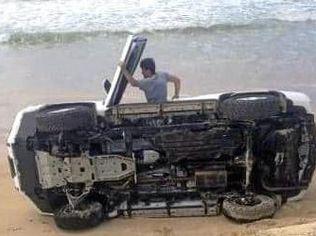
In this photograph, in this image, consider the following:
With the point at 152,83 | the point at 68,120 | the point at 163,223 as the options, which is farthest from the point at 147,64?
the point at 163,223

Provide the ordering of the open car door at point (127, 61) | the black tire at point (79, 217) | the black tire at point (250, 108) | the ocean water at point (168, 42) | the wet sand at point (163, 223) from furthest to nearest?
the ocean water at point (168, 42) → the open car door at point (127, 61) → the black tire at point (79, 217) → the black tire at point (250, 108) → the wet sand at point (163, 223)

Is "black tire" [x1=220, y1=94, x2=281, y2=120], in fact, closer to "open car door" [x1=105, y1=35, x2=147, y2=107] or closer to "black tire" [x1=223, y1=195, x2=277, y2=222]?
"black tire" [x1=223, y1=195, x2=277, y2=222]

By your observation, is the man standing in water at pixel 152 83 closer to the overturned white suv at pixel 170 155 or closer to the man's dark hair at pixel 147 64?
the man's dark hair at pixel 147 64

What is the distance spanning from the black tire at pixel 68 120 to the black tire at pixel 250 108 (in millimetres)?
1433

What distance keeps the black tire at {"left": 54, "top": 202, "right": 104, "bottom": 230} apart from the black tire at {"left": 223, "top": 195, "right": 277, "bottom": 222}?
1410 mm

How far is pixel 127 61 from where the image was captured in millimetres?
8516

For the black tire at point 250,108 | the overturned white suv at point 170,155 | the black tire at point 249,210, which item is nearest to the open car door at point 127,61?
the overturned white suv at point 170,155

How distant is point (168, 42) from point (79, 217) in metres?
11.2

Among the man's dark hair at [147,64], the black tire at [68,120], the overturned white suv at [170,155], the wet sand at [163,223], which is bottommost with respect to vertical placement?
the wet sand at [163,223]

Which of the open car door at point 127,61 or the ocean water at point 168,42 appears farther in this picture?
the ocean water at point 168,42

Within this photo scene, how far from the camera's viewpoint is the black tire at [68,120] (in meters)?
8.11

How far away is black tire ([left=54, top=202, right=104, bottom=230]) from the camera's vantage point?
822cm

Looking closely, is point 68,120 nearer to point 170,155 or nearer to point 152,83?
point 170,155

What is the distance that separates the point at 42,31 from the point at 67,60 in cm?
448
